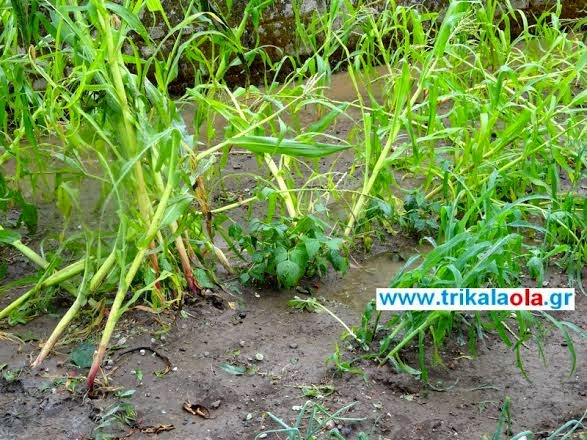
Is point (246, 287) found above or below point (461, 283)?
below

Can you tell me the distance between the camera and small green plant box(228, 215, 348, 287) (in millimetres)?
2641

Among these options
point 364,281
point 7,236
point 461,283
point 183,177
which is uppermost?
point 183,177

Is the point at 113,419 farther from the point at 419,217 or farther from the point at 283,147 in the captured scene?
the point at 419,217

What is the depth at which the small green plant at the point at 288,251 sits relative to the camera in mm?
2641

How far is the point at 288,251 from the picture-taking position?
2684 mm

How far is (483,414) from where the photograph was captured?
2.22m

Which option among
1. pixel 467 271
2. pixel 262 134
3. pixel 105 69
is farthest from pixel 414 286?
pixel 105 69

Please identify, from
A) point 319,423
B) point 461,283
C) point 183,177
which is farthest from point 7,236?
point 461,283

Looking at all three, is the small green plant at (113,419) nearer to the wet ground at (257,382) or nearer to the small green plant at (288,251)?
the wet ground at (257,382)

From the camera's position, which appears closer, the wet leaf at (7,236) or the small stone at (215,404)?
the small stone at (215,404)

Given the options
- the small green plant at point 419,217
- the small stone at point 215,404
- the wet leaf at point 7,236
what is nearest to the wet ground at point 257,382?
the small stone at point 215,404

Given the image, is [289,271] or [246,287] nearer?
[289,271]

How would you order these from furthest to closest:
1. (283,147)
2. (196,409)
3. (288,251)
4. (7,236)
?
1. (288,251)
2. (7,236)
3. (283,147)
4. (196,409)

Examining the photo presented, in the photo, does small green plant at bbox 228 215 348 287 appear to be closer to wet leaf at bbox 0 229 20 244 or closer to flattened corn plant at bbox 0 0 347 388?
flattened corn plant at bbox 0 0 347 388
